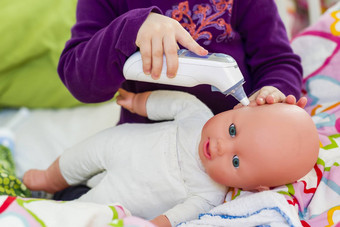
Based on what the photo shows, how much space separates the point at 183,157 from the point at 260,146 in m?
0.16

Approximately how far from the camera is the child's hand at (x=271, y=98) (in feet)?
2.42

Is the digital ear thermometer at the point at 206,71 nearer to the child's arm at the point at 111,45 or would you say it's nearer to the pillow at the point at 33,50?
the child's arm at the point at 111,45

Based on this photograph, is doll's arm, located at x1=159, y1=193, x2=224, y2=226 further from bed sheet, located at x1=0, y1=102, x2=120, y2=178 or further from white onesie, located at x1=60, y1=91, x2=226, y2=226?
bed sheet, located at x1=0, y1=102, x2=120, y2=178

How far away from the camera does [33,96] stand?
4.21ft

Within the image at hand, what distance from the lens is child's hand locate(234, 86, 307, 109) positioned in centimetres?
74

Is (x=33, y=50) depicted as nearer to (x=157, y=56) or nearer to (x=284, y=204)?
(x=157, y=56)

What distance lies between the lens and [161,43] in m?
0.66

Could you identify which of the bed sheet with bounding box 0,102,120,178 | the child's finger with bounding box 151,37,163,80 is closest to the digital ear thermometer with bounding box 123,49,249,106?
the child's finger with bounding box 151,37,163,80

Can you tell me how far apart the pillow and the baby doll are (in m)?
0.39

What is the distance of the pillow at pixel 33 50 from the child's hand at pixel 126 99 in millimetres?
415

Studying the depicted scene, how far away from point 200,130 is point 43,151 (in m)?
0.52

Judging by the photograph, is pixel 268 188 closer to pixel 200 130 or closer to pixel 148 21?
pixel 200 130

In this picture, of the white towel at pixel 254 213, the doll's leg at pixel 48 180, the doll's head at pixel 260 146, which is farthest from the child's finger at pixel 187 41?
the doll's leg at pixel 48 180

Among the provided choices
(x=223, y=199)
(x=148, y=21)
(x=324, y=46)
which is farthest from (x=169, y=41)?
(x=324, y=46)
